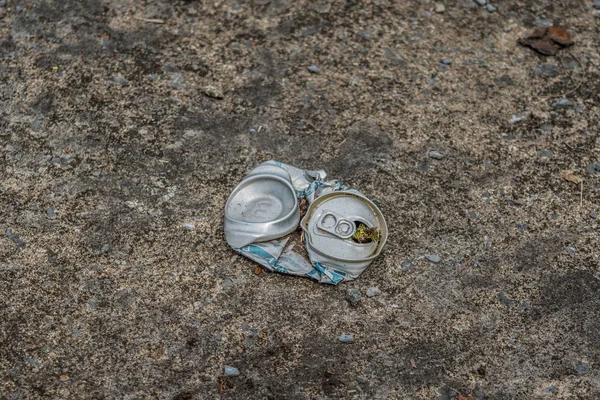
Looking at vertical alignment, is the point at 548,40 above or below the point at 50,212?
above

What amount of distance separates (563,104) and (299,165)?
148cm

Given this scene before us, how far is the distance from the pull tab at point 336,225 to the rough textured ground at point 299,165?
20 cm

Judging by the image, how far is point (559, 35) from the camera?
3965 mm

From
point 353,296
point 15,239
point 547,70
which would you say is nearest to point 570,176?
point 547,70

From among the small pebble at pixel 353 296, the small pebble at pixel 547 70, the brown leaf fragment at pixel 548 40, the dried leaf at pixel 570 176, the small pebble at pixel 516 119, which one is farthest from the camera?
the brown leaf fragment at pixel 548 40

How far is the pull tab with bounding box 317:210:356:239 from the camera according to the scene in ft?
9.61

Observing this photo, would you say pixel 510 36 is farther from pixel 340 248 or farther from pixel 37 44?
pixel 37 44

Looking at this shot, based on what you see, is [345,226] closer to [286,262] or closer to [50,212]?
[286,262]

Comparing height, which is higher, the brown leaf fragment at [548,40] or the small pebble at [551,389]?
the brown leaf fragment at [548,40]

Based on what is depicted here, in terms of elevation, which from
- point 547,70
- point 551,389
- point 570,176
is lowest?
point 551,389

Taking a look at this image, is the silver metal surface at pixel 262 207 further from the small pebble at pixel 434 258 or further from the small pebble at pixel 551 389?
the small pebble at pixel 551 389

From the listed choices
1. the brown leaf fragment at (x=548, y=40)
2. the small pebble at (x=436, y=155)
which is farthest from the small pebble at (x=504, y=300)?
the brown leaf fragment at (x=548, y=40)

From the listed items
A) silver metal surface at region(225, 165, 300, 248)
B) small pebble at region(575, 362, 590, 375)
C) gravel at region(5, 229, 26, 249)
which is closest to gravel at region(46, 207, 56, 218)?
gravel at region(5, 229, 26, 249)

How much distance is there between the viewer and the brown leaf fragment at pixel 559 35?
12.9 ft
